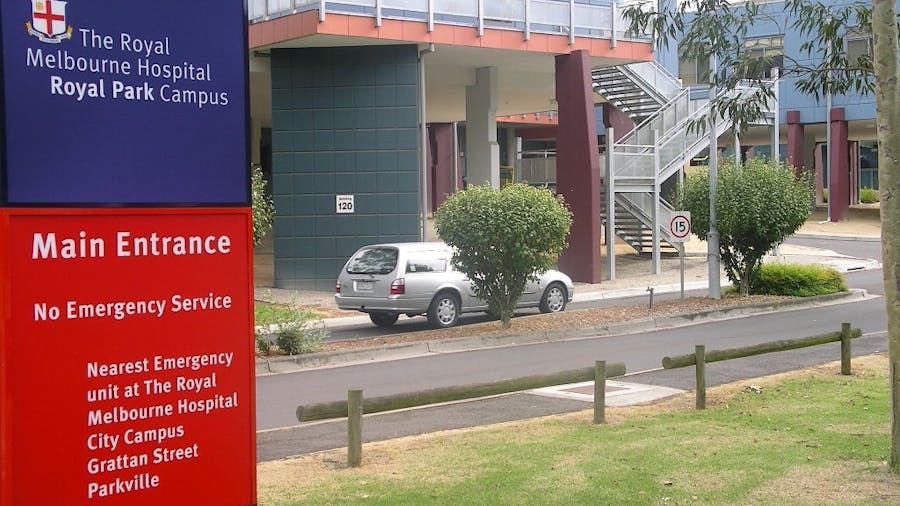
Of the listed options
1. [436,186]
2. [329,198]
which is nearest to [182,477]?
[329,198]

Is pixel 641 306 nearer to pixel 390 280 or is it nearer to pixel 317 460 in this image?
pixel 390 280

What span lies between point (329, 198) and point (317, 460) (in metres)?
19.0

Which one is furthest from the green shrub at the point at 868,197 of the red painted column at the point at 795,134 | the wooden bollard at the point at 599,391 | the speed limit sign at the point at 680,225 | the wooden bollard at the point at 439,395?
the wooden bollard at the point at 599,391

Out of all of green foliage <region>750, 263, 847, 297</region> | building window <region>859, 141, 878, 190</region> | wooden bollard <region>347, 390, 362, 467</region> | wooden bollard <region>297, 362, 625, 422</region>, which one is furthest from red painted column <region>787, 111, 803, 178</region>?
wooden bollard <region>347, 390, 362, 467</region>

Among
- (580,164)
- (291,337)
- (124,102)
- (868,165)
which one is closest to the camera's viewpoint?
(124,102)

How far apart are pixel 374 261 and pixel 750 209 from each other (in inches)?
340

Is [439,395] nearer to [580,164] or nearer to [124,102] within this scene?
[124,102]

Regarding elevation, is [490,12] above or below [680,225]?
above

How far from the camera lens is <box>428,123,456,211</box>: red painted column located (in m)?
52.1

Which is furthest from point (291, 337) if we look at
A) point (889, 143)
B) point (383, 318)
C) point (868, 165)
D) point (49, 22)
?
point (868, 165)

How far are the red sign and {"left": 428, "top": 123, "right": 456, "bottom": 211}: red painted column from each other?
46720mm

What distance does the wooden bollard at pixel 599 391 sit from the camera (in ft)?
33.8

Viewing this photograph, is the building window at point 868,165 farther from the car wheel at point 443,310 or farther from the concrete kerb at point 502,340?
the car wheel at point 443,310

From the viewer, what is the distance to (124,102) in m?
4.70
